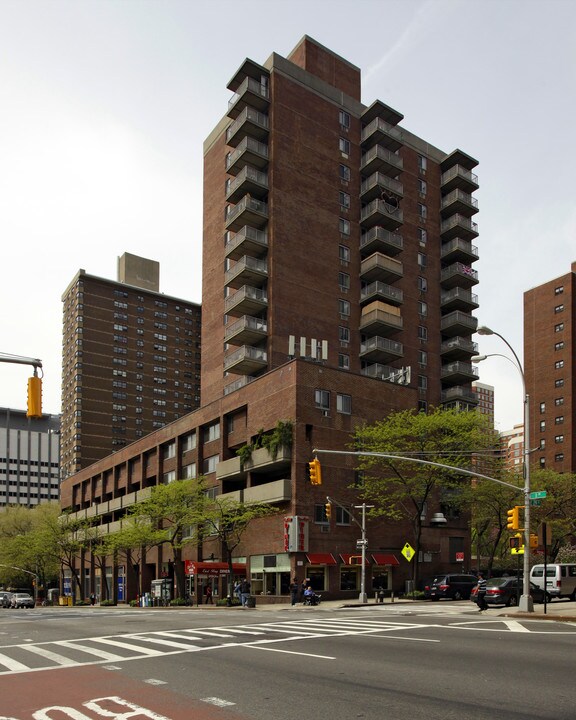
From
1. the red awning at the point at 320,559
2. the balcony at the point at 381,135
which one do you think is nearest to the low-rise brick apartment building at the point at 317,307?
the balcony at the point at 381,135

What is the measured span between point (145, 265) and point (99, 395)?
34033 millimetres

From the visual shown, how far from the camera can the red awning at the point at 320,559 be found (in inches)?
2040

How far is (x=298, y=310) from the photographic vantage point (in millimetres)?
70938

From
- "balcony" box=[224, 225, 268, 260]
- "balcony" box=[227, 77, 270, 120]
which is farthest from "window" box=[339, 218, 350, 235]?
"balcony" box=[227, 77, 270, 120]

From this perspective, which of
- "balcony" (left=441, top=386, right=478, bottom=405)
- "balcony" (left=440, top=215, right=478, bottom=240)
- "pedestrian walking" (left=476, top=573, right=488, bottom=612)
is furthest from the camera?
"balcony" (left=440, top=215, right=478, bottom=240)

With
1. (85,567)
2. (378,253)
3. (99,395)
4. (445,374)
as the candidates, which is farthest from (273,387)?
(99,395)

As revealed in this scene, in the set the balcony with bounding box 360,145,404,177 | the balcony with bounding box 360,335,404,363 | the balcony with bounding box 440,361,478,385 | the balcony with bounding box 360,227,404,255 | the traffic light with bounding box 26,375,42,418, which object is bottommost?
the traffic light with bounding box 26,375,42,418

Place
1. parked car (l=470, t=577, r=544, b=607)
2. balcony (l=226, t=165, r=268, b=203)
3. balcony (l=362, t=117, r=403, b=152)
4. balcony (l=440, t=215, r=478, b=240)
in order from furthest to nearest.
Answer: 1. balcony (l=440, t=215, r=478, b=240)
2. balcony (l=362, t=117, r=403, b=152)
3. balcony (l=226, t=165, r=268, b=203)
4. parked car (l=470, t=577, r=544, b=607)

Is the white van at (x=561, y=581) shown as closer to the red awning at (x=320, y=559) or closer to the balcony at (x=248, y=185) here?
the red awning at (x=320, y=559)

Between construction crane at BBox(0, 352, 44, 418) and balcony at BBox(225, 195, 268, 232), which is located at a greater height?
balcony at BBox(225, 195, 268, 232)

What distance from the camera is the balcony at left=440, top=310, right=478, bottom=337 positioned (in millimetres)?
82062

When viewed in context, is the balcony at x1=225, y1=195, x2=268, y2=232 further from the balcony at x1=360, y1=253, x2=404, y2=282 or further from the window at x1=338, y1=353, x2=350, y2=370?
the window at x1=338, y1=353, x2=350, y2=370

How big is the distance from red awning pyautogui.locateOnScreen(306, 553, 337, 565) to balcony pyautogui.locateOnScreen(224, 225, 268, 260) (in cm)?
3104

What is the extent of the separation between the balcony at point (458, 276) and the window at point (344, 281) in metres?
14.0
